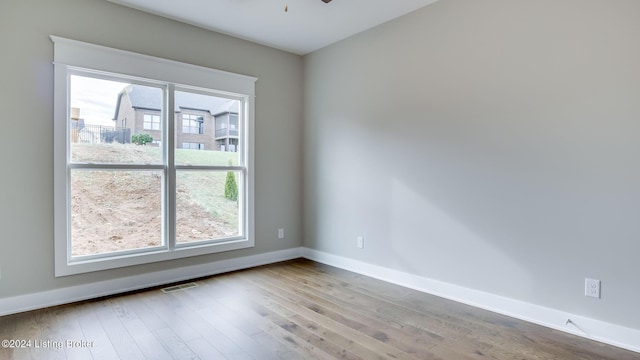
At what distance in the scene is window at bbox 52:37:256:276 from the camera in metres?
2.98

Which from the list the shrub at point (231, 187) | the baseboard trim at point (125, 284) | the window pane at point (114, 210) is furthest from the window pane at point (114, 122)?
the baseboard trim at point (125, 284)

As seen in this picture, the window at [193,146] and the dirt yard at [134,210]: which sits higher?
the window at [193,146]

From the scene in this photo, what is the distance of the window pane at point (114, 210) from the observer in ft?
10.1

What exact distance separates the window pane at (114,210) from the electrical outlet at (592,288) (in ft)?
12.3

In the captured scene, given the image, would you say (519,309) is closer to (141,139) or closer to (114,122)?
(141,139)

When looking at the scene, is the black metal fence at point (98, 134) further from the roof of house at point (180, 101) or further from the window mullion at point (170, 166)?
the window mullion at point (170, 166)

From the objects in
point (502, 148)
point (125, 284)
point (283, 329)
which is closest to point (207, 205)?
point (125, 284)

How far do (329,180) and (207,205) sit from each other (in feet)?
4.96

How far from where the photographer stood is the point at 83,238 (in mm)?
3090

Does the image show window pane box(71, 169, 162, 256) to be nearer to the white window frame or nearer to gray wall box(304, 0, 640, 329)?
the white window frame

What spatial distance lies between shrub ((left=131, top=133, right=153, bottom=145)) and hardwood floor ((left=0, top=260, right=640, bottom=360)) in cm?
148

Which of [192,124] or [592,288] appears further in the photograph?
[192,124]

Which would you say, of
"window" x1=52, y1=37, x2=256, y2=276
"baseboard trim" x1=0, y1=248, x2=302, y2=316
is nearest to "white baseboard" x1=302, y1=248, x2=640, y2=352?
"baseboard trim" x1=0, y1=248, x2=302, y2=316

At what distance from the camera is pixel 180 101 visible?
3662 millimetres
